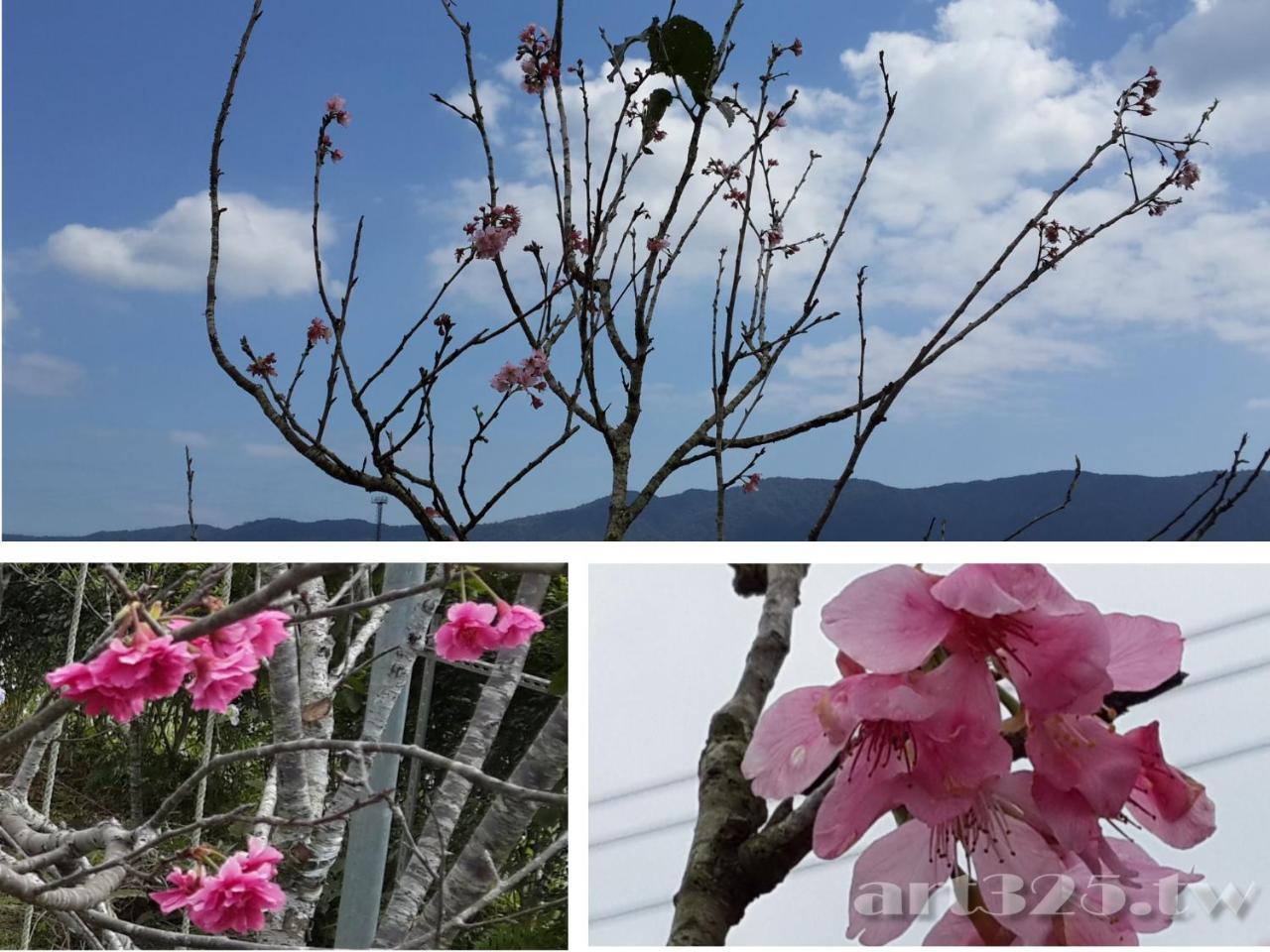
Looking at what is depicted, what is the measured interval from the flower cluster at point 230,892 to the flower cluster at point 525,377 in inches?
53.6

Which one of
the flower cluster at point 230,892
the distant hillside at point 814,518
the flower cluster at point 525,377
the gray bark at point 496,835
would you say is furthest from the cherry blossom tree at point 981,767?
the flower cluster at point 525,377

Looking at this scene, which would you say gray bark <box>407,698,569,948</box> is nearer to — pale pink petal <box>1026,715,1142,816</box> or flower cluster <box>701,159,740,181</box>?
pale pink petal <box>1026,715,1142,816</box>

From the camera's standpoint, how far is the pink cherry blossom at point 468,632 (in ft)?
4.56

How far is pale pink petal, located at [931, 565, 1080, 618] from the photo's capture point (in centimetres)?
99

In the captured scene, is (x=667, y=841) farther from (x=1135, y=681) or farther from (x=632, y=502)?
(x=632, y=502)

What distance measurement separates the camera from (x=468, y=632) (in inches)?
55.0

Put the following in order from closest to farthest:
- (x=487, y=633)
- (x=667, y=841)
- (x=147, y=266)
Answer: (x=667, y=841) → (x=487, y=633) → (x=147, y=266)

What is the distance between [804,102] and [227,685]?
6.74ft

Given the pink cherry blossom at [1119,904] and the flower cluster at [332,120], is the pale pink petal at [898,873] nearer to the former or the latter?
the pink cherry blossom at [1119,904]

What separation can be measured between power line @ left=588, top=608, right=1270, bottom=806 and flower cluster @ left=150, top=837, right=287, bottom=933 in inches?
16.1

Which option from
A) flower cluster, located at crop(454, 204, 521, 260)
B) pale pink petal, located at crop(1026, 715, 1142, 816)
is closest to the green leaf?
flower cluster, located at crop(454, 204, 521, 260)

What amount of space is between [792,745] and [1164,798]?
376 mm

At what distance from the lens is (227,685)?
1.34 metres

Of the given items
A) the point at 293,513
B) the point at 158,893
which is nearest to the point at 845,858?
the point at 158,893
